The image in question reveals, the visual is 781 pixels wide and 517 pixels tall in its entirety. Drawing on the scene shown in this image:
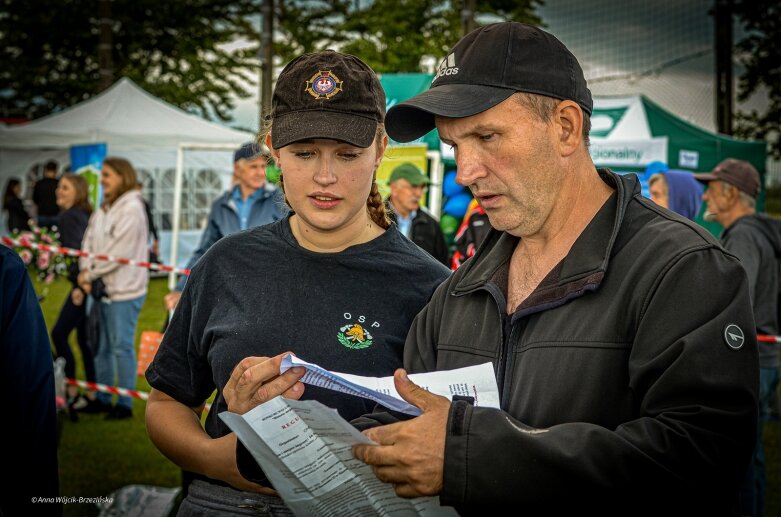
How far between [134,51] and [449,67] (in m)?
31.4

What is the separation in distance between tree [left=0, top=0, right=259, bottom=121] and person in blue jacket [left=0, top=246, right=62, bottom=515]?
1160 inches

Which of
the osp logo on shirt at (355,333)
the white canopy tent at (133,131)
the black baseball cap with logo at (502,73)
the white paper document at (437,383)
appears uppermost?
the white canopy tent at (133,131)

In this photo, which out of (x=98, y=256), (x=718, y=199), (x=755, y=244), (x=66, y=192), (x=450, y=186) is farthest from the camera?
(x=450, y=186)

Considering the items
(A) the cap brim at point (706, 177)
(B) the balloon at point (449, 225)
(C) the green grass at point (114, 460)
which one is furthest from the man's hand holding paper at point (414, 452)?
(B) the balloon at point (449, 225)

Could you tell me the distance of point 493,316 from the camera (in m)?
2.07

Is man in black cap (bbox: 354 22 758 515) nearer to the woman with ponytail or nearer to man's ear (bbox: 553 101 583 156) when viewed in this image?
man's ear (bbox: 553 101 583 156)

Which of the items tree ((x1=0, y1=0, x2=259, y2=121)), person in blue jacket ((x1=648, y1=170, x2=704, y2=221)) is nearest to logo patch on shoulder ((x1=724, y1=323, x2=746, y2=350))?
person in blue jacket ((x1=648, y1=170, x2=704, y2=221))

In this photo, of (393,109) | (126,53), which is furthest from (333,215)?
(126,53)

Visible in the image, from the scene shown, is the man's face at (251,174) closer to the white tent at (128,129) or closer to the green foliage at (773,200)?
the white tent at (128,129)

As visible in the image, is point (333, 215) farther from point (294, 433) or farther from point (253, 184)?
point (253, 184)

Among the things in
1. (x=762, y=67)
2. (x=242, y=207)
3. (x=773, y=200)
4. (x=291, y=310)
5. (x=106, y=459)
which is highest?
(x=762, y=67)

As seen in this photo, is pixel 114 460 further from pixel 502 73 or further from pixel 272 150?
pixel 502 73

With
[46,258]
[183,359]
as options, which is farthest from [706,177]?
[46,258]

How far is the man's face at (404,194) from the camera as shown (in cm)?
824
